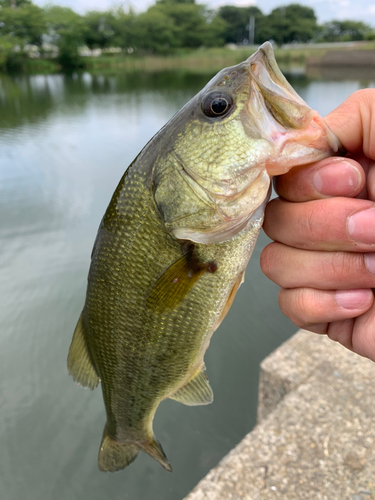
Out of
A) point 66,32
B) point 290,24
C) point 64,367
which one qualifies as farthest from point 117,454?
point 290,24

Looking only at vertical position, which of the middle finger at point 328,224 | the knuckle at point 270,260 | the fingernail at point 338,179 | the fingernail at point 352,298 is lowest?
the fingernail at point 352,298

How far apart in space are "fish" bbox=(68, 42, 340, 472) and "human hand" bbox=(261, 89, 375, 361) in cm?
12

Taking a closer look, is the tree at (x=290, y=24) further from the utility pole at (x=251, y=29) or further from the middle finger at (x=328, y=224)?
the middle finger at (x=328, y=224)

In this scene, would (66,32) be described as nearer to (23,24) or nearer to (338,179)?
(23,24)

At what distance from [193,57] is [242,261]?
189 ft

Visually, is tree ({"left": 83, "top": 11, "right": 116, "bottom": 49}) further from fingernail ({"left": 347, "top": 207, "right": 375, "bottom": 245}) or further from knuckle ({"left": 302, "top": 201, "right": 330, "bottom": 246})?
fingernail ({"left": 347, "top": 207, "right": 375, "bottom": 245})

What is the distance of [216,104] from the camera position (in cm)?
122

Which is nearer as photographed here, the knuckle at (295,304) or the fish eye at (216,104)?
the fish eye at (216,104)

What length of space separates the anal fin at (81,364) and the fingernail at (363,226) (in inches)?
56.5

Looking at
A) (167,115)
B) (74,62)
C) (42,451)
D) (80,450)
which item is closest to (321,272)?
(80,450)

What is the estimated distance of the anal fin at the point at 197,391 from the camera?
1.86 metres

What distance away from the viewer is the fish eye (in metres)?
1.21

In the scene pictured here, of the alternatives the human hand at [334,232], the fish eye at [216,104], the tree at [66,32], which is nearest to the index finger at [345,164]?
the human hand at [334,232]

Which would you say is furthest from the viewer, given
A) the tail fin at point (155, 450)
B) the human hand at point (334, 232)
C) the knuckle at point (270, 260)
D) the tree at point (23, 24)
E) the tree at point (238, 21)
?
the tree at point (238, 21)
